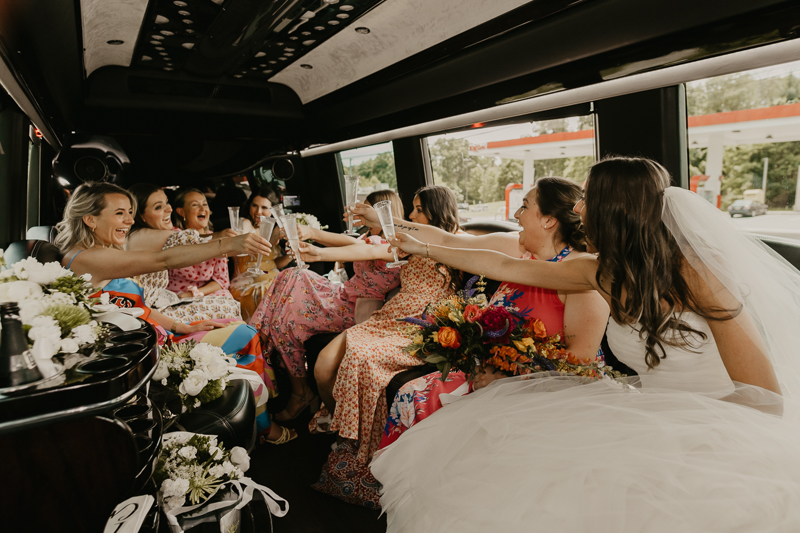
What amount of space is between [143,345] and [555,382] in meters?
1.28

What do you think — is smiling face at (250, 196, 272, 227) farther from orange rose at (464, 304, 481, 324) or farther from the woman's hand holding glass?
orange rose at (464, 304, 481, 324)

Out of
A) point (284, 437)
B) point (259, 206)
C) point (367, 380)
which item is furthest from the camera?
point (259, 206)

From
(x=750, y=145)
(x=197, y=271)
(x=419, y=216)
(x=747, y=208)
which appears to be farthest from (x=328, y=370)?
(x=750, y=145)

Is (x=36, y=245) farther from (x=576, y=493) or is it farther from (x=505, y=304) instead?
(x=576, y=493)

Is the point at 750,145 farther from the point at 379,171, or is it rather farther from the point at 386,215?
the point at 379,171

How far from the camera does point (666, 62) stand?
6.56 ft

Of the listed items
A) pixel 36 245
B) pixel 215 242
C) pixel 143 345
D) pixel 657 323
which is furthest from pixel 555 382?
pixel 36 245

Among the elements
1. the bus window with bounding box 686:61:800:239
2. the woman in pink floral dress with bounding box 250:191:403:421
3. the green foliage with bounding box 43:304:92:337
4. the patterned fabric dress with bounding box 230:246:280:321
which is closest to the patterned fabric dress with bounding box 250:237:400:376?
the woman in pink floral dress with bounding box 250:191:403:421

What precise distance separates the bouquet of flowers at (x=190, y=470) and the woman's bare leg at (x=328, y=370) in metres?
1.11

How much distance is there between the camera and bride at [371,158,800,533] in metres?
1.09

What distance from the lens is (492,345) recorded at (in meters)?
1.66

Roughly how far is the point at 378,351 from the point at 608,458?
143cm

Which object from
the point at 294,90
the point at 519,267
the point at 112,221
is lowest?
the point at 519,267

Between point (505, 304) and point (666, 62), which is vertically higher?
point (666, 62)
